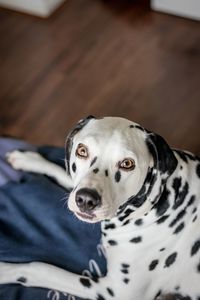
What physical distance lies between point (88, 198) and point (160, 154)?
30 cm

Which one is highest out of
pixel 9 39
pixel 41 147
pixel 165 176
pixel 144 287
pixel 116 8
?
pixel 116 8

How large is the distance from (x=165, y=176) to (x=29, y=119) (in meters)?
1.54

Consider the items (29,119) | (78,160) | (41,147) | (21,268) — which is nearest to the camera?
(78,160)

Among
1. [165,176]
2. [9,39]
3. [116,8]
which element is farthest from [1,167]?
[116,8]

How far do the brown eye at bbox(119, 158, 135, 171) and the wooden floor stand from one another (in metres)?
1.22

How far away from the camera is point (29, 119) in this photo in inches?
120

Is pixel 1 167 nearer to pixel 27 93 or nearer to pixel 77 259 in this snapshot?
pixel 77 259

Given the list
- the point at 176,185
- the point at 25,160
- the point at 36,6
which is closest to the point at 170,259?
the point at 176,185

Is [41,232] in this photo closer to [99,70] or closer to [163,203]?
[163,203]

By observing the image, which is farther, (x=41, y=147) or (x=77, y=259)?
(x=41, y=147)

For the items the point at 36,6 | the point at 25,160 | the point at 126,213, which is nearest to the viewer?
the point at 126,213

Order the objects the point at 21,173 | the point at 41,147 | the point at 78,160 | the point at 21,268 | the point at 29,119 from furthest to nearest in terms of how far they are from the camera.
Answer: the point at 29,119, the point at 41,147, the point at 21,173, the point at 21,268, the point at 78,160

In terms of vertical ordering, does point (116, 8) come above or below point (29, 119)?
above

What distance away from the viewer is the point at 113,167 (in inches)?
62.6
